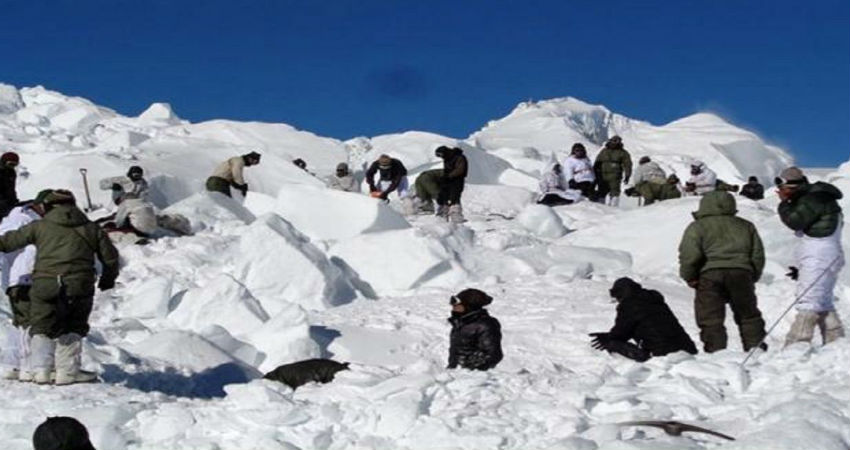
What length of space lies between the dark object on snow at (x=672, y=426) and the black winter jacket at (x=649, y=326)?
2496 mm

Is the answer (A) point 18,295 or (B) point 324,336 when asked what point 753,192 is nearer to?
(B) point 324,336

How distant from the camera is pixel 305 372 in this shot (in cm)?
831

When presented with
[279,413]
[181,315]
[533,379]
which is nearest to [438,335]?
[181,315]

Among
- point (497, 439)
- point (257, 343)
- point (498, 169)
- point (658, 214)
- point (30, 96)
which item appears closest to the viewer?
point (497, 439)

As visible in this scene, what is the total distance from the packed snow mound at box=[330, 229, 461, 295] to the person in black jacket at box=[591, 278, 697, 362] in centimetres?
483

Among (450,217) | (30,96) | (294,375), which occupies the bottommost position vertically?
(294,375)

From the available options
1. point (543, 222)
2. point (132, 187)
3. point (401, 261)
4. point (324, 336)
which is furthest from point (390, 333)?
point (543, 222)

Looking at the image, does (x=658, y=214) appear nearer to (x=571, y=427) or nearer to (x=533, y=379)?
(x=533, y=379)

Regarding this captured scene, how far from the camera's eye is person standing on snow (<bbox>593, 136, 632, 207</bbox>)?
1819cm

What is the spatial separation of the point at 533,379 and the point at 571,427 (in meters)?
1.05

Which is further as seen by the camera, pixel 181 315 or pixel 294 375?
pixel 181 315

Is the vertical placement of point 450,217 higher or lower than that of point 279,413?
higher

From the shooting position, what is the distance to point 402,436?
18.6 feet

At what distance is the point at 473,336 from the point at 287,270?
5.19 meters
